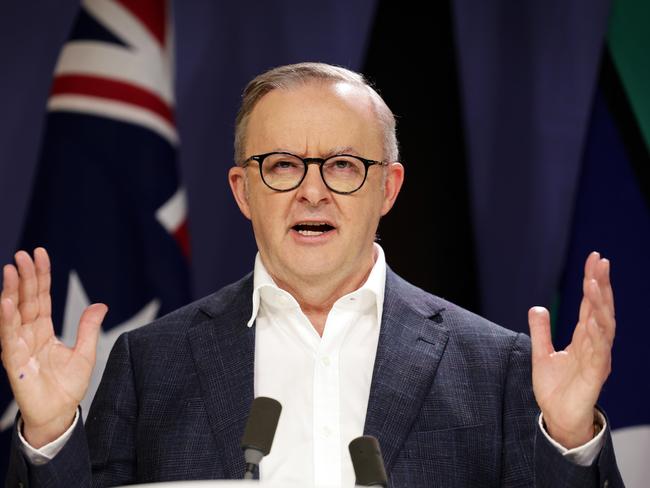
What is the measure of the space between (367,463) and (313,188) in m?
0.81

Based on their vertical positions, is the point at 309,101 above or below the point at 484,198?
above

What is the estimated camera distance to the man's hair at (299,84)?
2.05 metres

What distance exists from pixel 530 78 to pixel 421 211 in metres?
0.52

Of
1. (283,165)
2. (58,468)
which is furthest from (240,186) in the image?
(58,468)

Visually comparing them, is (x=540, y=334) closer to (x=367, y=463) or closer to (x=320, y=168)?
(x=367, y=463)

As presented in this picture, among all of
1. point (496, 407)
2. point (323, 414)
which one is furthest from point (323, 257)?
point (496, 407)

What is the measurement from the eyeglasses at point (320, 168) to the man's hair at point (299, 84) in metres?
0.10

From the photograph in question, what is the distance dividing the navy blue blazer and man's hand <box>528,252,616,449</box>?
17 centimetres

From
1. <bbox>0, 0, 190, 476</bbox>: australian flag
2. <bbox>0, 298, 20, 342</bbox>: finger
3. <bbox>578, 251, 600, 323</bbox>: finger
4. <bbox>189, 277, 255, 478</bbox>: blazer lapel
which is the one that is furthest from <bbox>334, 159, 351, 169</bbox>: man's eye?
<bbox>0, 0, 190, 476</bbox>: australian flag

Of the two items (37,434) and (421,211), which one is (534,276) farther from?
(37,434)

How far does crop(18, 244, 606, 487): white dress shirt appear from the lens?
1.80 meters

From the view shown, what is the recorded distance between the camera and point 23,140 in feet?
9.17

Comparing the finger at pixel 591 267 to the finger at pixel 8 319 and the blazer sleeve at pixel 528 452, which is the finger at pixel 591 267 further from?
the finger at pixel 8 319

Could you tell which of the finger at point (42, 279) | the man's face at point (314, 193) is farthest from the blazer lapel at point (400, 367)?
the finger at point (42, 279)
